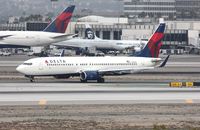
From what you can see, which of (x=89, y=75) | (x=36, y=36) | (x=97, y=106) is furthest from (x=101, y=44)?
(x=97, y=106)

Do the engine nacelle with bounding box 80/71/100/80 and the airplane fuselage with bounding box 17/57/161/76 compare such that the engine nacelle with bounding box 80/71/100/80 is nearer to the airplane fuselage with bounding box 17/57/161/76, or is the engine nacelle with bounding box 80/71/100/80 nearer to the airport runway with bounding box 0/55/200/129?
the airplane fuselage with bounding box 17/57/161/76

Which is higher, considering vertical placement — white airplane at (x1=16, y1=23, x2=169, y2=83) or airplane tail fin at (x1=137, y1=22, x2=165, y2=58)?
airplane tail fin at (x1=137, y1=22, x2=165, y2=58)

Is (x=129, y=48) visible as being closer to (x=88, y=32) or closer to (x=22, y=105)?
(x=88, y=32)

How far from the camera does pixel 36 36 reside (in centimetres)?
12362

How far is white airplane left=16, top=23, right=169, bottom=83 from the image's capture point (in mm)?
69688

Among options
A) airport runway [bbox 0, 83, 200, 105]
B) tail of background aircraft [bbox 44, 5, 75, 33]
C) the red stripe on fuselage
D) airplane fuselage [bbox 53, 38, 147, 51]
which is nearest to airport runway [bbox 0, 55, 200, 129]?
airport runway [bbox 0, 83, 200, 105]

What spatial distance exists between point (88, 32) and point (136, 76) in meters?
96.6

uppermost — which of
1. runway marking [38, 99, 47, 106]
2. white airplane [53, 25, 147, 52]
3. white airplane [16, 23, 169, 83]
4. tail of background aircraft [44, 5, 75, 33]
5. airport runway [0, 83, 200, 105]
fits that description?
tail of background aircraft [44, 5, 75, 33]

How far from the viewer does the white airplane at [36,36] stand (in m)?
123

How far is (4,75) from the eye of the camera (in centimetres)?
7894

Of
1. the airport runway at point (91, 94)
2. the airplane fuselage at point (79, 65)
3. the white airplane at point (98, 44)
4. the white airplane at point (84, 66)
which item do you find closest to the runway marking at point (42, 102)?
the airport runway at point (91, 94)

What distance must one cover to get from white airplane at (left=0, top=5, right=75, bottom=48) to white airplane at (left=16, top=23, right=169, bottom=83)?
50815 millimetres

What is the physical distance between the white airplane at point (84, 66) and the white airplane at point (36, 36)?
50815 millimetres

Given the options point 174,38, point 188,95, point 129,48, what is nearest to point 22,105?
point 188,95
